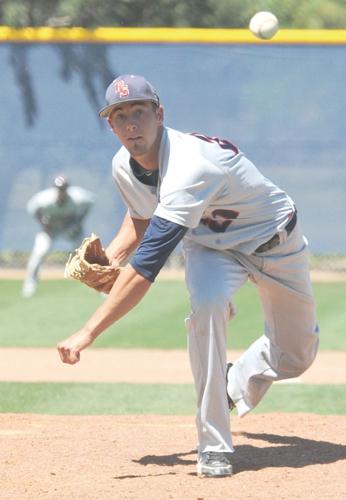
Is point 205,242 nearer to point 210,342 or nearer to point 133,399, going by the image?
point 210,342

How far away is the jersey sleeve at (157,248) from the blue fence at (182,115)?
9.15 meters

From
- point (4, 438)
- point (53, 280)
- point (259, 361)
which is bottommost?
point (53, 280)

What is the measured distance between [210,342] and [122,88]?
3.60 feet

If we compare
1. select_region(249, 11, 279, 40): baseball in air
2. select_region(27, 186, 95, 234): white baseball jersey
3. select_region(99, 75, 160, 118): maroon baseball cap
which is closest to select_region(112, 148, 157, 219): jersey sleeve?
select_region(99, 75, 160, 118): maroon baseball cap

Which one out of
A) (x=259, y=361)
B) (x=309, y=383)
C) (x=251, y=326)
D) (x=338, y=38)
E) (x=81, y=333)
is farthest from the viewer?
(x=338, y=38)

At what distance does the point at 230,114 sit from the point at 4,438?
28.6 ft

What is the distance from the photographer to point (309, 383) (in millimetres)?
7742

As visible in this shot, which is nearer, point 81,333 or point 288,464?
point 81,333

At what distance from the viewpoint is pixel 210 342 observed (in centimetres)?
448

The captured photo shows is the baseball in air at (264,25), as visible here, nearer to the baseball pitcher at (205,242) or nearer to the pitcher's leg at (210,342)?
the baseball pitcher at (205,242)

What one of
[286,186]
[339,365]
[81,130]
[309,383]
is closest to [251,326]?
[339,365]

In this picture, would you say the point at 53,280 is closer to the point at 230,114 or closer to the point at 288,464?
the point at 230,114

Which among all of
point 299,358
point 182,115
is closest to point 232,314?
point 299,358

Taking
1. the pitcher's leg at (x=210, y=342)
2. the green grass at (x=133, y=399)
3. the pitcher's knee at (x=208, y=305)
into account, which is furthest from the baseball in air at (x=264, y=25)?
the pitcher's knee at (x=208, y=305)
